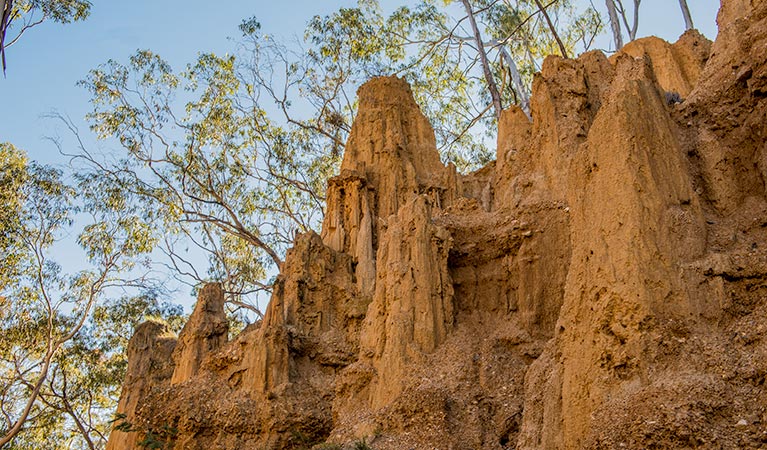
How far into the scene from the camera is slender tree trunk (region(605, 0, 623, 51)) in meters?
25.8

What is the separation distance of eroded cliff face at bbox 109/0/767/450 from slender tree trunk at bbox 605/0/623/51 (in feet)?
19.0

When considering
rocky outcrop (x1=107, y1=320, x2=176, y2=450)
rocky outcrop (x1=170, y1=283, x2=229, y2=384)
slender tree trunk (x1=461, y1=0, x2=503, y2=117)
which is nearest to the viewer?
rocky outcrop (x1=170, y1=283, x2=229, y2=384)

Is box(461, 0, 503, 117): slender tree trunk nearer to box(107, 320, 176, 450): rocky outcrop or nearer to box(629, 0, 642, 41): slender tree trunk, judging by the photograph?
box(629, 0, 642, 41): slender tree trunk

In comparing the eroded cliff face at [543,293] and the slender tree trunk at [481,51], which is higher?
the slender tree trunk at [481,51]

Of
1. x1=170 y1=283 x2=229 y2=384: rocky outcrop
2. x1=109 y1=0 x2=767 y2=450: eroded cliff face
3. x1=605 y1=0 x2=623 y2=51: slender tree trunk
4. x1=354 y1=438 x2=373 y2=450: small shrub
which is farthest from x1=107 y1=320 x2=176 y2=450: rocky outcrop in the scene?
x1=605 y1=0 x2=623 y2=51: slender tree trunk

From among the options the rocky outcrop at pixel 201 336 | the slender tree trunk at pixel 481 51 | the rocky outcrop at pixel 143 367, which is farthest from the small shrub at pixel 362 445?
the slender tree trunk at pixel 481 51

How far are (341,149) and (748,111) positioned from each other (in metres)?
24.2

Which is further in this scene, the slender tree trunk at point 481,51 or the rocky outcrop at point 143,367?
the slender tree trunk at point 481,51

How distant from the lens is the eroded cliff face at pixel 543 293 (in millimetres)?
9086

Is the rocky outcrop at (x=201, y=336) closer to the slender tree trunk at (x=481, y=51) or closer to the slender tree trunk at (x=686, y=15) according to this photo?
the slender tree trunk at (x=481, y=51)

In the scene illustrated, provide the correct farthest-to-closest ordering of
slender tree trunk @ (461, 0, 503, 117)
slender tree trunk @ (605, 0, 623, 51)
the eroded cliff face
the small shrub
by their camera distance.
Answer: slender tree trunk @ (461, 0, 503, 117)
slender tree trunk @ (605, 0, 623, 51)
the small shrub
the eroded cliff face

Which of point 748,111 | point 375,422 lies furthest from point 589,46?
point 375,422

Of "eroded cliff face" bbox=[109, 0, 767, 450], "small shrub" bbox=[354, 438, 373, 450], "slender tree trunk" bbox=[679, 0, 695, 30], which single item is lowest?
"small shrub" bbox=[354, 438, 373, 450]

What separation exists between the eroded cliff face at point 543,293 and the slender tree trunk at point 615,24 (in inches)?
227
